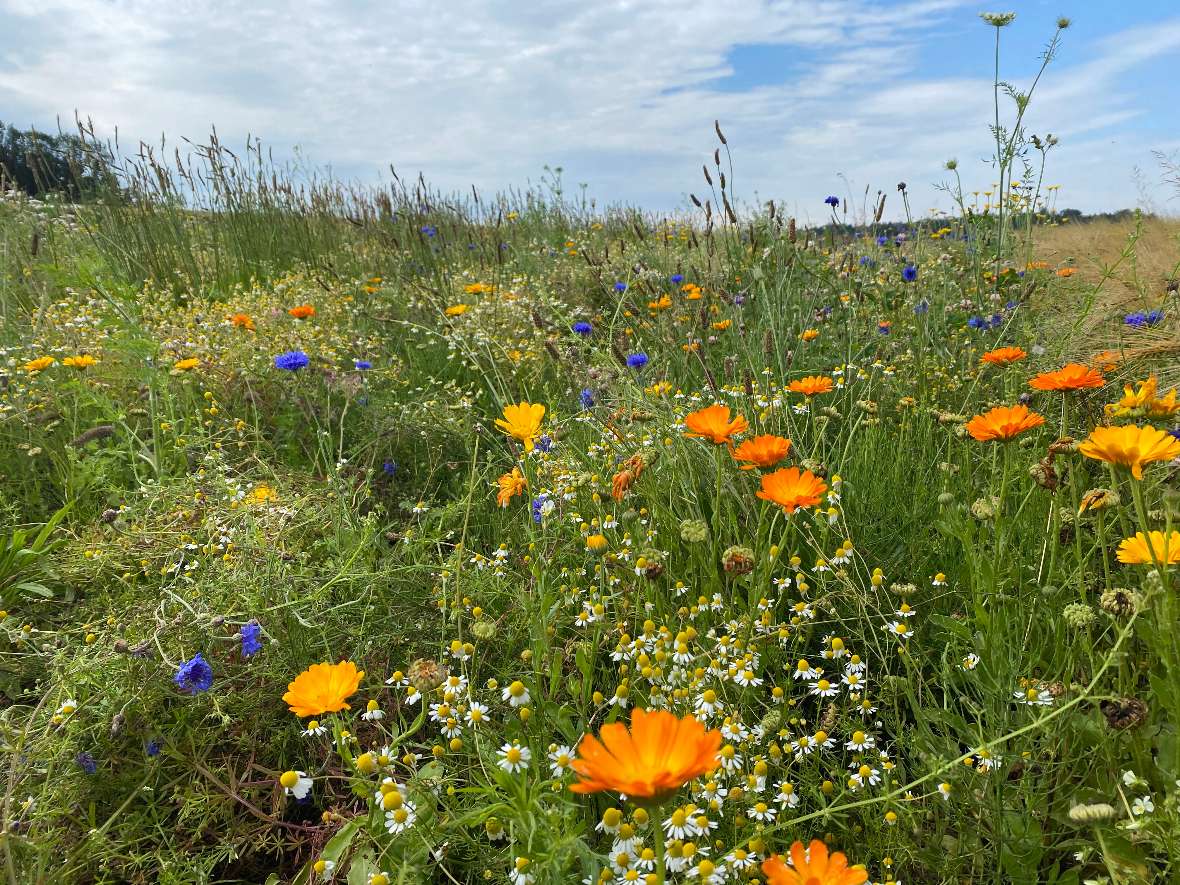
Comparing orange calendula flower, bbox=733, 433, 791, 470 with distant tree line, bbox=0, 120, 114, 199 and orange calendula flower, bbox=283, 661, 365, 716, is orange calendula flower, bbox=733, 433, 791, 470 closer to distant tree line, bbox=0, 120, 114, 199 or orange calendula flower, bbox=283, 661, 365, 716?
orange calendula flower, bbox=283, 661, 365, 716

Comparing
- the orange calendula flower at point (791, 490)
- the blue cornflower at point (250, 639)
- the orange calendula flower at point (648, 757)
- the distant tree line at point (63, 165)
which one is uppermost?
the distant tree line at point (63, 165)

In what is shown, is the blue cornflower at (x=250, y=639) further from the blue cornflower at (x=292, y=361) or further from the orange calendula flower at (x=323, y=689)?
the blue cornflower at (x=292, y=361)

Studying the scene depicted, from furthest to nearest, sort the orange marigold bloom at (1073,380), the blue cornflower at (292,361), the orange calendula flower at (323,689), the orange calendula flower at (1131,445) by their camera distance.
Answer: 1. the blue cornflower at (292,361)
2. the orange marigold bloom at (1073,380)
3. the orange calendula flower at (1131,445)
4. the orange calendula flower at (323,689)

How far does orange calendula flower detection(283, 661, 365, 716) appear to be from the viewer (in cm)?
93

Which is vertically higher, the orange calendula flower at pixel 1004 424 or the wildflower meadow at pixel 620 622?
the orange calendula flower at pixel 1004 424

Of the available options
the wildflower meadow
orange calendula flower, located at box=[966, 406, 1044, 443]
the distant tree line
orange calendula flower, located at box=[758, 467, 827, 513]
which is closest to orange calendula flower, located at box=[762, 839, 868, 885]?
the wildflower meadow

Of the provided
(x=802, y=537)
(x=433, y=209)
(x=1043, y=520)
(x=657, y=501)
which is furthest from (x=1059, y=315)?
(x=433, y=209)

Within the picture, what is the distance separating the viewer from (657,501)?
1.67 meters

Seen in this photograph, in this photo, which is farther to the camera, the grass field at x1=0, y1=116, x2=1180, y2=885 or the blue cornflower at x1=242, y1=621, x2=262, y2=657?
the blue cornflower at x1=242, y1=621, x2=262, y2=657

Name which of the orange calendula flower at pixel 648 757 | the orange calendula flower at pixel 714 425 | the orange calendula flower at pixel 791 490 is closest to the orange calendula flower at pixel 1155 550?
the orange calendula flower at pixel 791 490

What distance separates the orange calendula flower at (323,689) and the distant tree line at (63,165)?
19.5 ft

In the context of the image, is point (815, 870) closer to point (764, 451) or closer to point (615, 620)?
point (764, 451)

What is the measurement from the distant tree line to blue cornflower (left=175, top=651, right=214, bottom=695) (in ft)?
18.2

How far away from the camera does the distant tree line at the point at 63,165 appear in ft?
17.6
